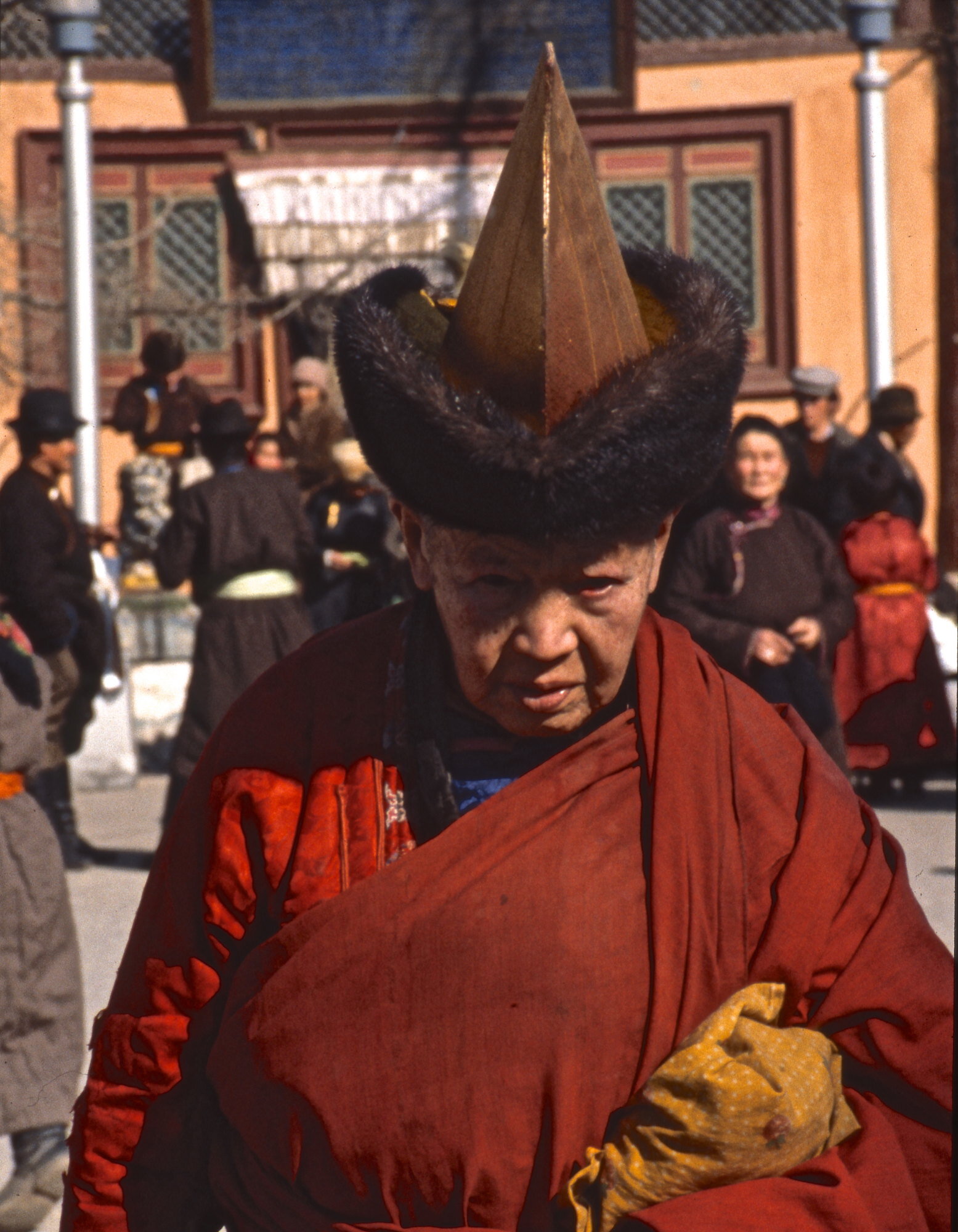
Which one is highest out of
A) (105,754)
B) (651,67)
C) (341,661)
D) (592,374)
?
(651,67)

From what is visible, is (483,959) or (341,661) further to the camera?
(341,661)

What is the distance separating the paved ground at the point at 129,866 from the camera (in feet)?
18.4

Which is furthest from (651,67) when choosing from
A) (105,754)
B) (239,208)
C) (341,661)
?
(341,661)

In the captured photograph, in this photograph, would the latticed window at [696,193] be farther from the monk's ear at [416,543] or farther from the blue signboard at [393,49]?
the monk's ear at [416,543]

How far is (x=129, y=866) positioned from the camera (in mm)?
7238

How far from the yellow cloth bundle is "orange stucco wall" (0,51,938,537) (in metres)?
11.2

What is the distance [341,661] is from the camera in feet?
6.61

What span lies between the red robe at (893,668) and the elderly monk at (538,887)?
239 inches

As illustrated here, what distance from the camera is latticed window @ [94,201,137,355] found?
505 inches

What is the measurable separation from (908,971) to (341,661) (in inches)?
25.7

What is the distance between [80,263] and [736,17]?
5.40 meters

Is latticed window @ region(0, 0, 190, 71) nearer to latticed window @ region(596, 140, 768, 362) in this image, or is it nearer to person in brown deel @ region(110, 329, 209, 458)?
latticed window @ region(596, 140, 768, 362)

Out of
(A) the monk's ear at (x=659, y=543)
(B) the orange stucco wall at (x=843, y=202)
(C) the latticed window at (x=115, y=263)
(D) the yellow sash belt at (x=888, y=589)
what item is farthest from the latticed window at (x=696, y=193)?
(A) the monk's ear at (x=659, y=543)

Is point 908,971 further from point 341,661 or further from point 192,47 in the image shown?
point 192,47
